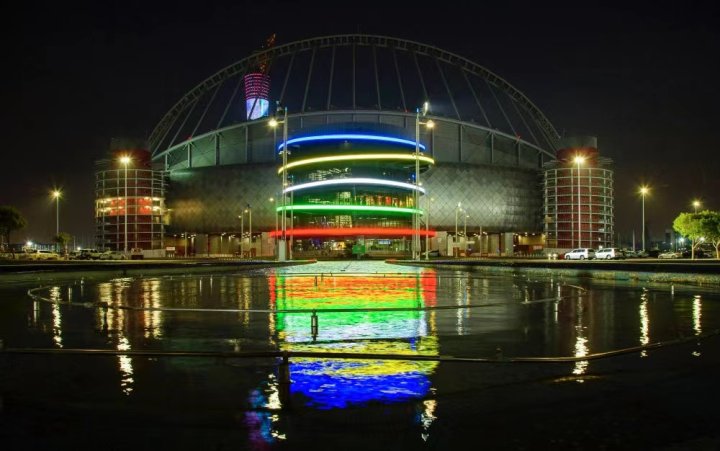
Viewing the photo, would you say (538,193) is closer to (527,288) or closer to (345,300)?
(527,288)

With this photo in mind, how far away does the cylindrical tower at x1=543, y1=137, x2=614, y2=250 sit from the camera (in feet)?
492

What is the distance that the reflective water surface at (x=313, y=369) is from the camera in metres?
7.63

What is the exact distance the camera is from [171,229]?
504 feet

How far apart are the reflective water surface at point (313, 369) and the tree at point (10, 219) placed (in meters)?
83.9

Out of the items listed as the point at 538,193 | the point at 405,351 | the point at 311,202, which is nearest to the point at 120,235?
the point at 311,202

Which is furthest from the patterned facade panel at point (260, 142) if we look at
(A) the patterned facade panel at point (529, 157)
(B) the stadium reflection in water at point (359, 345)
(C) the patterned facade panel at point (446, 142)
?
(B) the stadium reflection in water at point (359, 345)

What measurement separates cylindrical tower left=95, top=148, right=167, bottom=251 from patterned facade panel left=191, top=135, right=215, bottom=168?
50.3 feet

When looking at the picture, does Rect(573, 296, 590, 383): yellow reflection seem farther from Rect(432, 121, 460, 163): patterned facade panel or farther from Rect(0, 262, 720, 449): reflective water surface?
Rect(432, 121, 460, 163): patterned facade panel

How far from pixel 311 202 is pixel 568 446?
371 feet

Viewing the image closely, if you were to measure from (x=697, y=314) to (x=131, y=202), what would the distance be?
139502 millimetres

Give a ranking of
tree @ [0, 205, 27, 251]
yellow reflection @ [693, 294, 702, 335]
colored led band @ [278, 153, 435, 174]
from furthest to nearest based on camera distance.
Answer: colored led band @ [278, 153, 435, 174] → tree @ [0, 205, 27, 251] → yellow reflection @ [693, 294, 702, 335]

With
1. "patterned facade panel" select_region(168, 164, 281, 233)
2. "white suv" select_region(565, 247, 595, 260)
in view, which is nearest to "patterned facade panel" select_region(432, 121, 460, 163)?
"patterned facade panel" select_region(168, 164, 281, 233)

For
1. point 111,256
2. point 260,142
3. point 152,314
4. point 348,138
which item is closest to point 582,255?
point 348,138

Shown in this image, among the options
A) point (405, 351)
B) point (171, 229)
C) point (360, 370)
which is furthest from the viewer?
point (171, 229)
